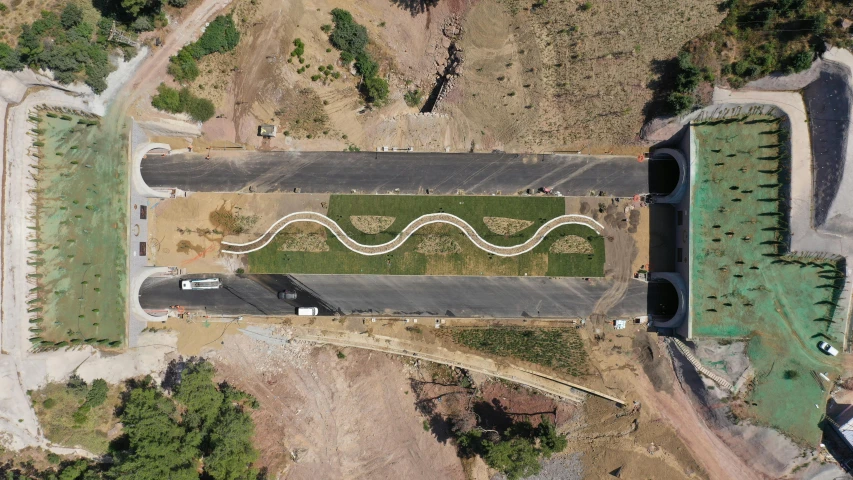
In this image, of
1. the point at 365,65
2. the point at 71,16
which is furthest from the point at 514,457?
the point at 71,16

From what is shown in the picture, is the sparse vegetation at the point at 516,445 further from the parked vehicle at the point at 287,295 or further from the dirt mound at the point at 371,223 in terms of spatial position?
the dirt mound at the point at 371,223

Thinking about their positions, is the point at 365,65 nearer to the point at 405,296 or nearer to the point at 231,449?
the point at 405,296

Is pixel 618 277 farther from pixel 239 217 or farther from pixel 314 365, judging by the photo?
pixel 239 217

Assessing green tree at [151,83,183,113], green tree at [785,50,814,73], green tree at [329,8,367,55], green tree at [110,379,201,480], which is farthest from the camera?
green tree at [329,8,367,55]

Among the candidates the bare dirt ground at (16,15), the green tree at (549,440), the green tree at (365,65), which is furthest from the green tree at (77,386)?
the green tree at (549,440)

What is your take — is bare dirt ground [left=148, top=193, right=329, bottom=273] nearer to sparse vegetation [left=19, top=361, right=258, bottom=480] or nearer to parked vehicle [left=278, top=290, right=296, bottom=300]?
parked vehicle [left=278, top=290, right=296, bottom=300]

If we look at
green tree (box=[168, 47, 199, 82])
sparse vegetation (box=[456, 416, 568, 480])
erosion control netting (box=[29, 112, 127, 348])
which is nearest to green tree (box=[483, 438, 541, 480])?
sparse vegetation (box=[456, 416, 568, 480])

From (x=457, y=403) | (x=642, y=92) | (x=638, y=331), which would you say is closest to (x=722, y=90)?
(x=642, y=92)
